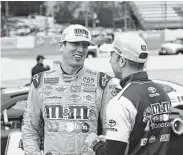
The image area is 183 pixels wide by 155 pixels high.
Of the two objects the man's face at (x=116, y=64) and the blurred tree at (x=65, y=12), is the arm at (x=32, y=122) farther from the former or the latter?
the blurred tree at (x=65, y=12)

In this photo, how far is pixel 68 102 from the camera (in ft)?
8.22

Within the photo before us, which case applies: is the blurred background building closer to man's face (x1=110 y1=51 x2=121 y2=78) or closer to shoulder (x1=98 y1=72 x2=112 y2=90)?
shoulder (x1=98 y1=72 x2=112 y2=90)

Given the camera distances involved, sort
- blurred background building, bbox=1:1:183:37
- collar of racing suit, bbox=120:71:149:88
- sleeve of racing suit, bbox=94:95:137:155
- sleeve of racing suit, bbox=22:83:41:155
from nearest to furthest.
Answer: sleeve of racing suit, bbox=94:95:137:155, collar of racing suit, bbox=120:71:149:88, sleeve of racing suit, bbox=22:83:41:155, blurred background building, bbox=1:1:183:37

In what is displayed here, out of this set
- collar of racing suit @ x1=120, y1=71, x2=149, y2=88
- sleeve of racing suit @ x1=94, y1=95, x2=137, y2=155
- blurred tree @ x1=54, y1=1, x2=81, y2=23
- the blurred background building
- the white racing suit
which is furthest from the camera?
blurred tree @ x1=54, y1=1, x2=81, y2=23

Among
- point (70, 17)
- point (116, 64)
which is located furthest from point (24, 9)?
point (116, 64)

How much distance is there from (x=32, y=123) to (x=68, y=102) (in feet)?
0.88

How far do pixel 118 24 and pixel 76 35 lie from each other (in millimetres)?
21135

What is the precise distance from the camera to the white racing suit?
8.09ft

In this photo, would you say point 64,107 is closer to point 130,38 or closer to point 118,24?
point 130,38

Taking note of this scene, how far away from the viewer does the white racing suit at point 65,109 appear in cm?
246

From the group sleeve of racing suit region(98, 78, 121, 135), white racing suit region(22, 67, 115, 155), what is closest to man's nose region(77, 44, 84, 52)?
white racing suit region(22, 67, 115, 155)

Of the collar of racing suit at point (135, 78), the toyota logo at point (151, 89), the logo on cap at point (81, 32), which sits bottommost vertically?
the toyota logo at point (151, 89)

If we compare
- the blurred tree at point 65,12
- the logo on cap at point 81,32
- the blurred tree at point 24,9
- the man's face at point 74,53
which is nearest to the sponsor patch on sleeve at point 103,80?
the man's face at point 74,53

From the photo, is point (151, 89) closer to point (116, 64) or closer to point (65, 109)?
point (116, 64)
